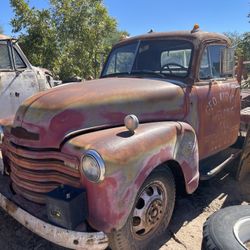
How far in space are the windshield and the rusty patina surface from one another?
13cm

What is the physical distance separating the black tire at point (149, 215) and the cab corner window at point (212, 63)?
1.49 m

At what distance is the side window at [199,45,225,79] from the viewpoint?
13.4 feet

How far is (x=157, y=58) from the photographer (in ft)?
13.5

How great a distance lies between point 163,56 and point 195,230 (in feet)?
6.75

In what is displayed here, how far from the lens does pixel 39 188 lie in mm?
2883

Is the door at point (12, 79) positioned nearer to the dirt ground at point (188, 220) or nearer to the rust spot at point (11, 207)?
the dirt ground at point (188, 220)

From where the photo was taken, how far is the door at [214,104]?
3.97m

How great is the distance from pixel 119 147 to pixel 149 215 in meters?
0.82

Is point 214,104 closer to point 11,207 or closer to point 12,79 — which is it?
point 11,207

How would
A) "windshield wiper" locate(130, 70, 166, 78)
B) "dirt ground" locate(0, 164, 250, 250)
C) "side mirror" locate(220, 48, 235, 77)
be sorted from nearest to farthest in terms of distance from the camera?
"dirt ground" locate(0, 164, 250, 250)
"windshield wiper" locate(130, 70, 166, 78)
"side mirror" locate(220, 48, 235, 77)

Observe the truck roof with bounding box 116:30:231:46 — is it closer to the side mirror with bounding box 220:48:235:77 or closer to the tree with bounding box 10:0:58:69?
the side mirror with bounding box 220:48:235:77

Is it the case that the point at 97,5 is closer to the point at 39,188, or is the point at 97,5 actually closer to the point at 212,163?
the point at 212,163

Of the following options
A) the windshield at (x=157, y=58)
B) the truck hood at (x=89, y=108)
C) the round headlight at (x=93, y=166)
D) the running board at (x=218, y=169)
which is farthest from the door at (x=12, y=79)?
the round headlight at (x=93, y=166)

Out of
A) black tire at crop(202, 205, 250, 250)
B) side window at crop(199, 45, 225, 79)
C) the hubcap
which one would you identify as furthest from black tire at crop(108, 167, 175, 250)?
side window at crop(199, 45, 225, 79)
